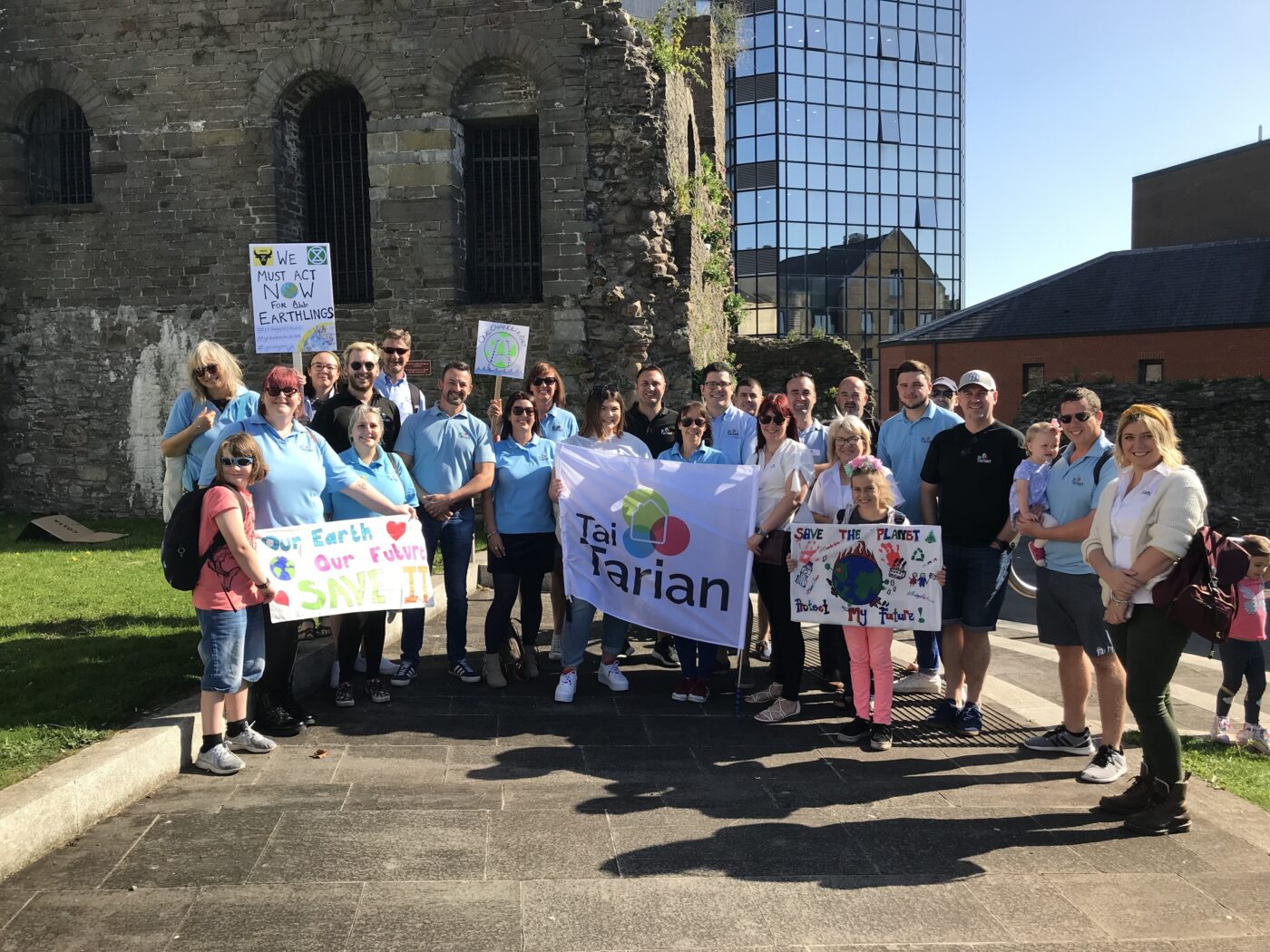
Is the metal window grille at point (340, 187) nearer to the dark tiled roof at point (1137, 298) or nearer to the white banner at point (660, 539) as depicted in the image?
the white banner at point (660, 539)

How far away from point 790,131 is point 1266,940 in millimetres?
60947

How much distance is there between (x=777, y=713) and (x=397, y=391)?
394 centimetres

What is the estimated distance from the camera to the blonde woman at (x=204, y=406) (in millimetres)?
5629

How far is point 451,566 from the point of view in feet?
21.4

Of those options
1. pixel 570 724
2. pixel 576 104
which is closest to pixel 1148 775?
pixel 570 724

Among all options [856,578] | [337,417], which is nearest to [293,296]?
[337,417]

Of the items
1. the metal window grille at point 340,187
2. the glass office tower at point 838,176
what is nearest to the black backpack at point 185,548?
the metal window grille at point 340,187

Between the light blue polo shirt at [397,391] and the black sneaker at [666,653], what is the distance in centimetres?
259

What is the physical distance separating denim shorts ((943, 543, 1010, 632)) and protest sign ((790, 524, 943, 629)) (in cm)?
24

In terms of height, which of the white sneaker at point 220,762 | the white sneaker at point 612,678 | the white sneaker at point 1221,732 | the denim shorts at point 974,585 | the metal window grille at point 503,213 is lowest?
the white sneaker at point 1221,732

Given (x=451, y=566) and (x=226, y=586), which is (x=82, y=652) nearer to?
(x=226, y=586)

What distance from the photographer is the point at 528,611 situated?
22.4 ft

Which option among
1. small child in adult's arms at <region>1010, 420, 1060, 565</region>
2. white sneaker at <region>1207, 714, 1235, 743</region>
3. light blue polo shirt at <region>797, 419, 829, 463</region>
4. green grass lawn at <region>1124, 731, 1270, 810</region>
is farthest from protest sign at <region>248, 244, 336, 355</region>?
white sneaker at <region>1207, 714, 1235, 743</region>

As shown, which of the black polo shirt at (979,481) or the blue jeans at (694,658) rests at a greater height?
the black polo shirt at (979,481)
